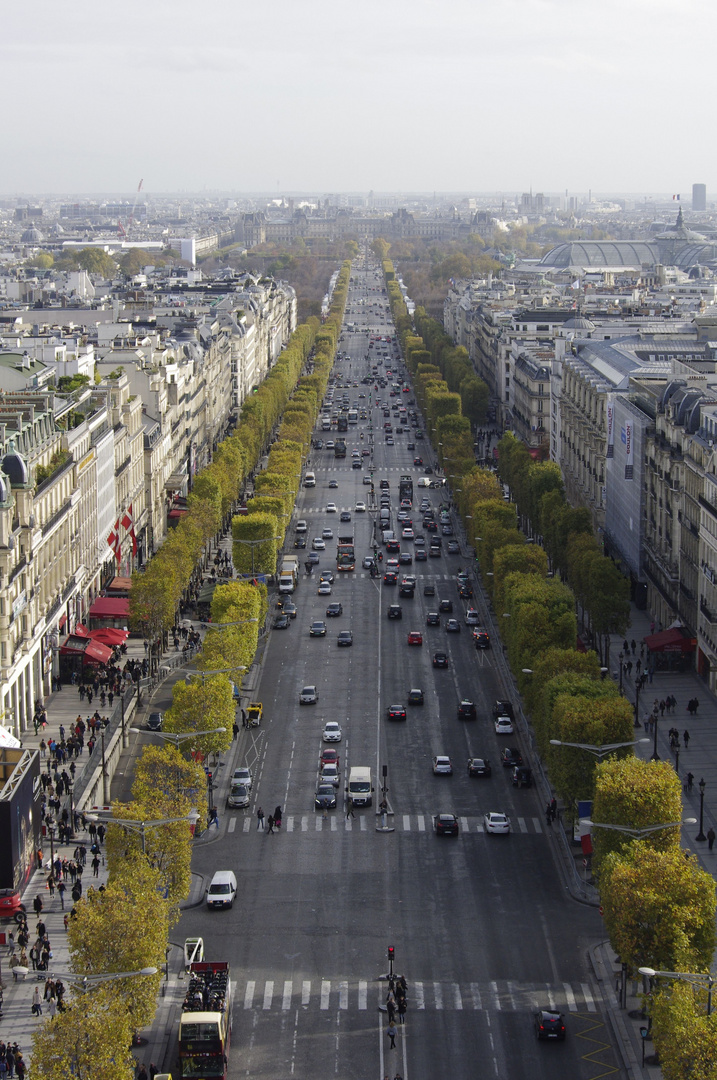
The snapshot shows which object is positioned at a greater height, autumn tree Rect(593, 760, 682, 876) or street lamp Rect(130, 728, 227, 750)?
autumn tree Rect(593, 760, 682, 876)

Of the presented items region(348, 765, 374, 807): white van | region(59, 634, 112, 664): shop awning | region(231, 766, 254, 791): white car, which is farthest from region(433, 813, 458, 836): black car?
region(59, 634, 112, 664): shop awning

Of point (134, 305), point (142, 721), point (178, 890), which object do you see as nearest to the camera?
point (178, 890)

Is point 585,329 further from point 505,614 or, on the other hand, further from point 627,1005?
point 627,1005

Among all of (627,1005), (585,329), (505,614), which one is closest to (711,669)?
(505,614)

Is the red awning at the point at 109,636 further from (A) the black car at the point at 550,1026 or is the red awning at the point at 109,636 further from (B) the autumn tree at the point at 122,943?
(A) the black car at the point at 550,1026

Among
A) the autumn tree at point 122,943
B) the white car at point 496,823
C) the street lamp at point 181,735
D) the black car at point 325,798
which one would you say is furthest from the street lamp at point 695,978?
the street lamp at point 181,735

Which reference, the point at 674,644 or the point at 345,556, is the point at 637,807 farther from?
the point at 345,556

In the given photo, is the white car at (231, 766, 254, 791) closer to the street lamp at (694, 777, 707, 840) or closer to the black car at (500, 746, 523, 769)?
the black car at (500, 746, 523, 769)
